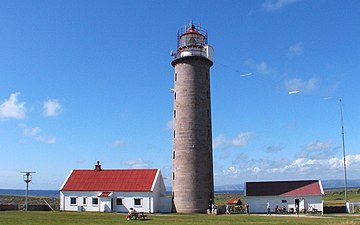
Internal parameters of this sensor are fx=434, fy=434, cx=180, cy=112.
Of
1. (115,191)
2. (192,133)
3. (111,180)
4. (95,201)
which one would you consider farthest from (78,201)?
(192,133)

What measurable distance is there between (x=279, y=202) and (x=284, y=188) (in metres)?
1.50

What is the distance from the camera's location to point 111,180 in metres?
42.6

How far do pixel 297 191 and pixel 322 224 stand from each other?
55.3ft

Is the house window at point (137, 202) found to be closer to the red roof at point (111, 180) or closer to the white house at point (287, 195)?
the red roof at point (111, 180)

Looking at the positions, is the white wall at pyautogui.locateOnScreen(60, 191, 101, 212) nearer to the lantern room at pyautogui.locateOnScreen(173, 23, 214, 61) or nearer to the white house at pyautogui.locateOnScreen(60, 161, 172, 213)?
the white house at pyautogui.locateOnScreen(60, 161, 172, 213)

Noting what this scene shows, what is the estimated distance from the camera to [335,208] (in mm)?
39438

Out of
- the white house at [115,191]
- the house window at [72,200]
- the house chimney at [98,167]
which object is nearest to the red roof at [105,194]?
the white house at [115,191]

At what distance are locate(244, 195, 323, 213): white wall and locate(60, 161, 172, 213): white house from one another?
7.82m

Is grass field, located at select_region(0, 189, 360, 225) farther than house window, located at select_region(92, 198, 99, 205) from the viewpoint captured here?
No

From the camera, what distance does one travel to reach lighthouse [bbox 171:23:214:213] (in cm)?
3838

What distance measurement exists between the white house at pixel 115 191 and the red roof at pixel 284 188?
8309mm

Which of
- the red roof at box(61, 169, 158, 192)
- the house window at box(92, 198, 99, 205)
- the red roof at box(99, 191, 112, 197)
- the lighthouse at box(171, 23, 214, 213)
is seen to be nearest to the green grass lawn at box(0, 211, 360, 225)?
the lighthouse at box(171, 23, 214, 213)

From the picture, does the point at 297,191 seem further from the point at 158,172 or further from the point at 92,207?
the point at 92,207

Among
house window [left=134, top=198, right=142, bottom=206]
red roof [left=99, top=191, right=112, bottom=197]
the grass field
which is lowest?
the grass field
